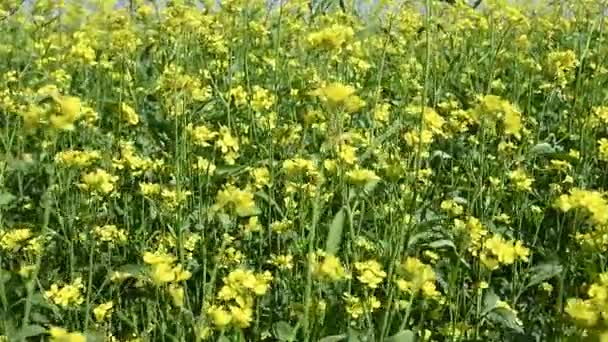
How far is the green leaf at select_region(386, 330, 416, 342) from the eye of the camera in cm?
129

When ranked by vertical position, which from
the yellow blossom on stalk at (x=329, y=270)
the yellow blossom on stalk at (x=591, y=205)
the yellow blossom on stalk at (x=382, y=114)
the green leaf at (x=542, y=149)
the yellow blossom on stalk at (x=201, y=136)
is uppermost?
the yellow blossom on stalk at (x=382, y=114)

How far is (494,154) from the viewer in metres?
2.23

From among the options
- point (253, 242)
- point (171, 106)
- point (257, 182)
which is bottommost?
point (253, 242)

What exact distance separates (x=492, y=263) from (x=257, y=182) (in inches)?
23.2

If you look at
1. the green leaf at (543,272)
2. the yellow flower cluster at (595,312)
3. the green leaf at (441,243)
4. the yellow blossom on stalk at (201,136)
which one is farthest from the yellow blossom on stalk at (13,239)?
the yellow flower cluster at (595,312)

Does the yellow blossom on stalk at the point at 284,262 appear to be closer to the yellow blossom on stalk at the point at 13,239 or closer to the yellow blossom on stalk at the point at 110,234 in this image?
the yellow blossom on stalk at the point at 110,234

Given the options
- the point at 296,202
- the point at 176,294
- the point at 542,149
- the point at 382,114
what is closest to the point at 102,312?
the point at 176,294

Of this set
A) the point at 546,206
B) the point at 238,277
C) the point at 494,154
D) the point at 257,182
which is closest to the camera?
the point at 238,277

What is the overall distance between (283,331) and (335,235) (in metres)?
0.27

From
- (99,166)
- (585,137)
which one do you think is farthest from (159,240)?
(585,137)

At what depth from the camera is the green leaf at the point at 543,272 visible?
1.56 meters

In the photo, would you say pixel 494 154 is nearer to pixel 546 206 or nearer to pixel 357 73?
pixel 546 206

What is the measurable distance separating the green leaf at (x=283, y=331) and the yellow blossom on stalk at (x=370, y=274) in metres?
0.14

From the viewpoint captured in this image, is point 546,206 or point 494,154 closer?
point 546,206
